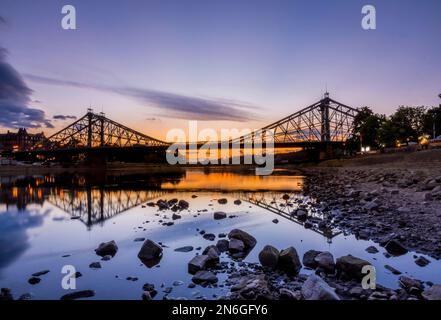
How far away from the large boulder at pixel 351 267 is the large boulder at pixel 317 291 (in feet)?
3.84

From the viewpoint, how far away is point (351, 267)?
5367mm

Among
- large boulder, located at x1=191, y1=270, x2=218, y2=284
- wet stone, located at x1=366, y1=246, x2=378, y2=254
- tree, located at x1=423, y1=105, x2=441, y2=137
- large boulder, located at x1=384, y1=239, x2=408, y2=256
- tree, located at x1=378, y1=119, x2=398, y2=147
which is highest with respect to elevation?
tree, located at x1=423, y1=105, x2=441, y2=137

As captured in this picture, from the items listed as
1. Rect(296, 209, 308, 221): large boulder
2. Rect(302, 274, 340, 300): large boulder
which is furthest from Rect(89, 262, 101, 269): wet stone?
Result: Rect(296, 209, 308, 221): large boulder

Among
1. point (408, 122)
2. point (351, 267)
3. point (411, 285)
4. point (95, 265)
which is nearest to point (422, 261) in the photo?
point (411, 285)

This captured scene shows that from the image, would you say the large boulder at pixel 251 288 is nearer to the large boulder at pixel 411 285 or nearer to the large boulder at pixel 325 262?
the large boulder at pixel 325 262

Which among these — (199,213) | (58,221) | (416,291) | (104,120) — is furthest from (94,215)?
(104,120)

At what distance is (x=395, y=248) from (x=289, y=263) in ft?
9.17

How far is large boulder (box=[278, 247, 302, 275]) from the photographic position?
19.1 feet

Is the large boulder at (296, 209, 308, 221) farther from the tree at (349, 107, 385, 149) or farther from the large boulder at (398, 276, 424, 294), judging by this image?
the tree at (349, 107, 385, 149)

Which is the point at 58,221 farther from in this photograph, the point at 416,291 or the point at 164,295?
the point at 416,291

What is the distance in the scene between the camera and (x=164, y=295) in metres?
4.98

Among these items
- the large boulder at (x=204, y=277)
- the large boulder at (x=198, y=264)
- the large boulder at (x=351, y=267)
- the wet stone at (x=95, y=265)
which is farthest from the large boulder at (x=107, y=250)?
the large boulder at (x=351, y=267)

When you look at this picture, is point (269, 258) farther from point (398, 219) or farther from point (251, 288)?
point (398, 219)

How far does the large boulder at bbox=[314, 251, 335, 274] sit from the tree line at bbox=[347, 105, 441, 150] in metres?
60.3
